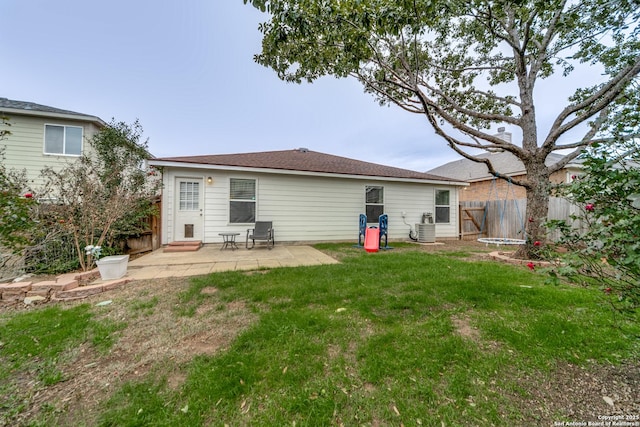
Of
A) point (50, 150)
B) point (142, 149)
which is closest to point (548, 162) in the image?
point (142, 149)

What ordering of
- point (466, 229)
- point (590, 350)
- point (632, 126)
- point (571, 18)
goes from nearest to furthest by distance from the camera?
point (632, 126) < point (590, 350) < point (571, 18) < point (466, 229)

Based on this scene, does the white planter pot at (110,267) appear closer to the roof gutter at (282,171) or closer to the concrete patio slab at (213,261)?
the concrete patio slab at (213,261)

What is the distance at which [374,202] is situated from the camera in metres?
9.22

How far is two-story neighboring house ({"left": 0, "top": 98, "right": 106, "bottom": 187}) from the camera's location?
8.33m

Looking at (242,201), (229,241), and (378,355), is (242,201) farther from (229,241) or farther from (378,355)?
(378,355)

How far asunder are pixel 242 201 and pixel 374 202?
16.5ft

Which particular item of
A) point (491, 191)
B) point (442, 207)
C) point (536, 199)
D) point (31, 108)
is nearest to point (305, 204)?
point (442, 207)

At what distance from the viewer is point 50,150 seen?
8664 millimetres

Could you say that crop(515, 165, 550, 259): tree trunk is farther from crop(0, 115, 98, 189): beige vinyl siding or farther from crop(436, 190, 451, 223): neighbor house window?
crop(0, 115, 98, 189): beige vinyl siding

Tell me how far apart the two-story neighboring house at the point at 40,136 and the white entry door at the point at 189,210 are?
4.71 meters

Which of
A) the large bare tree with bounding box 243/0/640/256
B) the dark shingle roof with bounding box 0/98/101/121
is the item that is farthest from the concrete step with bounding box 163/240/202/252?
the dark shingle roof with bounding box 0/98/101/121

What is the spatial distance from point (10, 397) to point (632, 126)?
195 inches

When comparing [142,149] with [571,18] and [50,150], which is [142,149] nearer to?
[50,150]

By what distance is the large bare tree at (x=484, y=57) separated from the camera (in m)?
3.56
